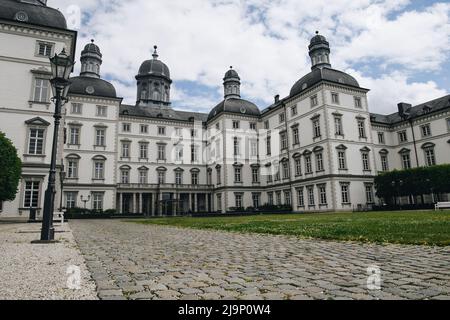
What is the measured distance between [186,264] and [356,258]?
264 cm

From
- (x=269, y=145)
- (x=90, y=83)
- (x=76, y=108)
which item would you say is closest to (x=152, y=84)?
(x=90, y=83)

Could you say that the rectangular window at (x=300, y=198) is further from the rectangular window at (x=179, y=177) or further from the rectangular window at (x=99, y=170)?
the rectangular window at (x=99, y=170)

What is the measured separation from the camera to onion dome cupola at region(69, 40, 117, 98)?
1737 inches

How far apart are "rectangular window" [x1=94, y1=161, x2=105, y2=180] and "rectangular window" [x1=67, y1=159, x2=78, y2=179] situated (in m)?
2.35

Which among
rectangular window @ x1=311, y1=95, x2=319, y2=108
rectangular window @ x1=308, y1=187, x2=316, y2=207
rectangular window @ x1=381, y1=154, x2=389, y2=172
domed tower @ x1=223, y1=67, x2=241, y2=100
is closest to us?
rectangular window @ x1=308, y1=187, x2=316, y2=207

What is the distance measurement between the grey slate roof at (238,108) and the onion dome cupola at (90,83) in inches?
625

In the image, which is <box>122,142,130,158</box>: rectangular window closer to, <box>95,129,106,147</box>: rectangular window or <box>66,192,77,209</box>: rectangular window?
<box>95,129,106,147</box>: rectangular window

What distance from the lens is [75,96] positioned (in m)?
43.7

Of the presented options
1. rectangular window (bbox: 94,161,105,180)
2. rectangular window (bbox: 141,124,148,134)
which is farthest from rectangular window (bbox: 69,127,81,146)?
rectangular window (bbox: 141,124,148,134)

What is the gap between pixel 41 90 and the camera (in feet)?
90.4

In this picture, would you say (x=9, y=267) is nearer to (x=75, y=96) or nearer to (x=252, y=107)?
(x=75, y=96)

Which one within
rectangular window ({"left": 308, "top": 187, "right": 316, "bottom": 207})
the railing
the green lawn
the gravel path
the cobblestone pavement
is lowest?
the cobblestone pavement

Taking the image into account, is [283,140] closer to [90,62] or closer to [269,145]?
[269,145]

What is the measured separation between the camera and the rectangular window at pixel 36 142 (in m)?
26.7
